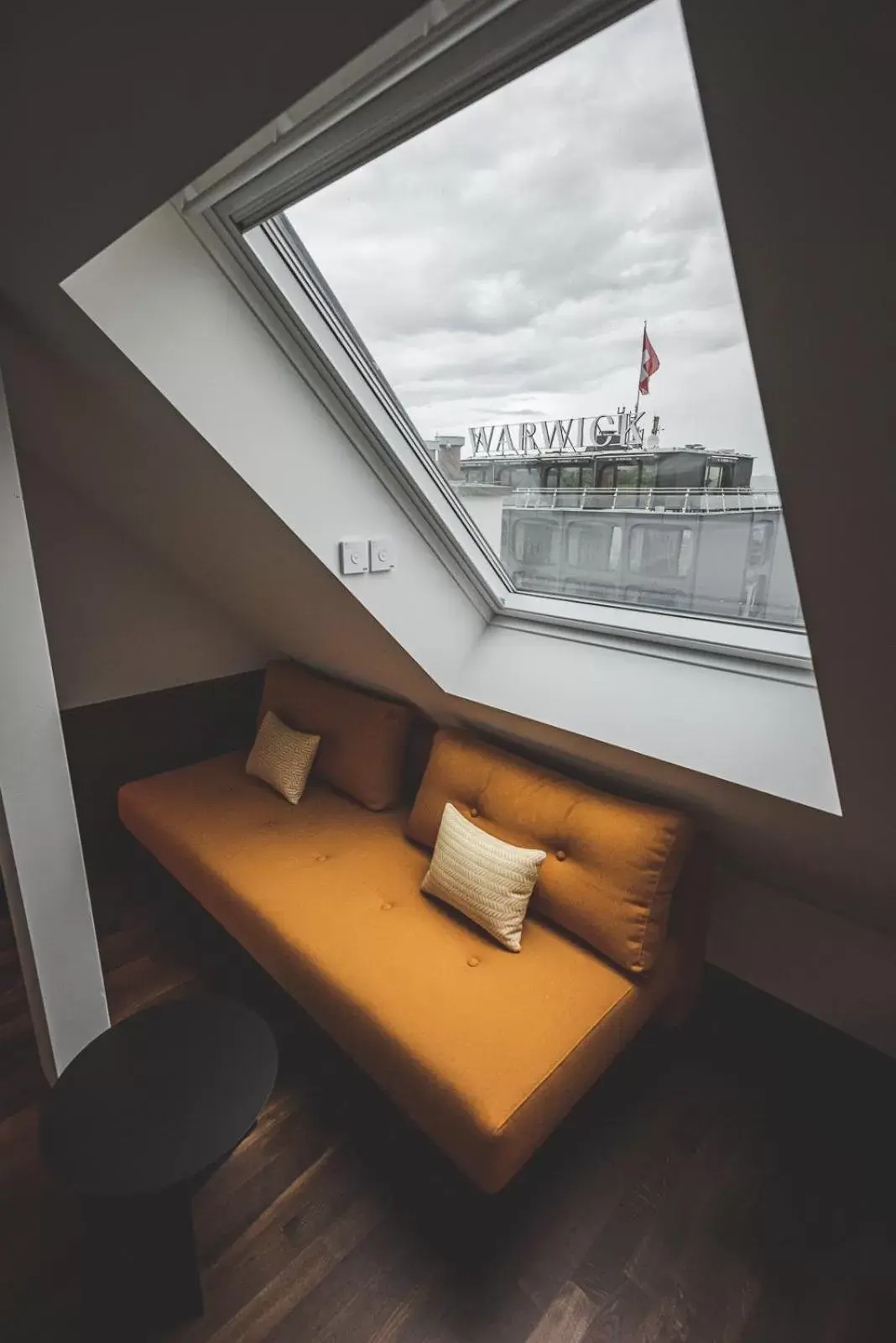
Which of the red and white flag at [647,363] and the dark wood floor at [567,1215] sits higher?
the red and white flag at [647,363]

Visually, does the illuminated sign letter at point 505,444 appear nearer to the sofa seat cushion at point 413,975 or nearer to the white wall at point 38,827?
the white wall at point 38,827

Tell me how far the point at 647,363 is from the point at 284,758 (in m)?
1.95

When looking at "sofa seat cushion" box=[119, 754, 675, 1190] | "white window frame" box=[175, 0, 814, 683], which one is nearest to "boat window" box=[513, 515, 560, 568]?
"white window frame" box=[175, 0, 814, 683]

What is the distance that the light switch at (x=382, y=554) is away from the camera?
1740mm

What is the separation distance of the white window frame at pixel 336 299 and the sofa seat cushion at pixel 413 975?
0.91 m

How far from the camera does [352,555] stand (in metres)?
1.69

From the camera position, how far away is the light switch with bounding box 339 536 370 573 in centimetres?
167

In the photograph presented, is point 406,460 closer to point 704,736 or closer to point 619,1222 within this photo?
point 704,736

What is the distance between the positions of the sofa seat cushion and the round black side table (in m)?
0.28

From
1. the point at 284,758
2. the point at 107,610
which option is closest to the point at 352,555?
the point at 284,758

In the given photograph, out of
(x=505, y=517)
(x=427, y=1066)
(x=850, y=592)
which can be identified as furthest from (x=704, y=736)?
(x=427, y=1066)

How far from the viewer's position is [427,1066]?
4.59 feet

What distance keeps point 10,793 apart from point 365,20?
1580mm

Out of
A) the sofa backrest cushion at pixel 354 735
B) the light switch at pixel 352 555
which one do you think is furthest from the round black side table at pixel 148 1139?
the light switch at pixel 352 555
